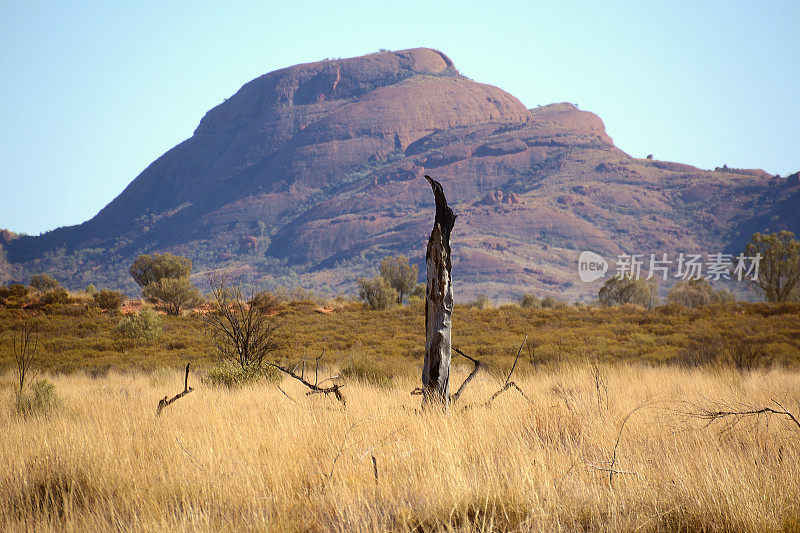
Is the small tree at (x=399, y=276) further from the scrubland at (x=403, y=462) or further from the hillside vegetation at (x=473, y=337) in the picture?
the scrubland at (x=403, y=462)

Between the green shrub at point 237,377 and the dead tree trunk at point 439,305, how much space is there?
16.6 ft

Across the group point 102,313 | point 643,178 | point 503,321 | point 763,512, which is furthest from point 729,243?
point 763,512

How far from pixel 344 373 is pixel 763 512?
29.7 ft

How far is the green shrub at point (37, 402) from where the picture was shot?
313 inches

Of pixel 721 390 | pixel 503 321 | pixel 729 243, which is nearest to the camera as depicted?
pixel 721 390

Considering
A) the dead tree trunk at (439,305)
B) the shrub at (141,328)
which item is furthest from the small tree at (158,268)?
the dead tree trunk at (439,305)

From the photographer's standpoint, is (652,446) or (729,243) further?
(729,243)

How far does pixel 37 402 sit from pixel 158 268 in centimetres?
3699

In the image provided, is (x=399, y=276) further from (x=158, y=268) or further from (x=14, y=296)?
(x=14, y=296)

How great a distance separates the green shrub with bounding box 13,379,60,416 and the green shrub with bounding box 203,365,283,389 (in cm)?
262

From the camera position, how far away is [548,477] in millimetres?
3908

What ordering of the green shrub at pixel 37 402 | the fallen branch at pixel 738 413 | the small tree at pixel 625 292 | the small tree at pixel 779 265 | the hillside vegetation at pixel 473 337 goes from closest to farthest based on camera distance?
the fallen branch at pixel 738 413, the green shrub at pixel 37 402, the hillside vegetation at pixel 473 337, the small tree at pixel 779 265, the small tree at pixel 625 292

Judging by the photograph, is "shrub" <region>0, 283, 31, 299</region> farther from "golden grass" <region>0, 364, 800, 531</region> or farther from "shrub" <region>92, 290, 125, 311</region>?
"golden grass" <region>0, 364, 800, 531</region>

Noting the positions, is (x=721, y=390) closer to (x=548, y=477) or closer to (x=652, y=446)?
(x=652, y=446)
